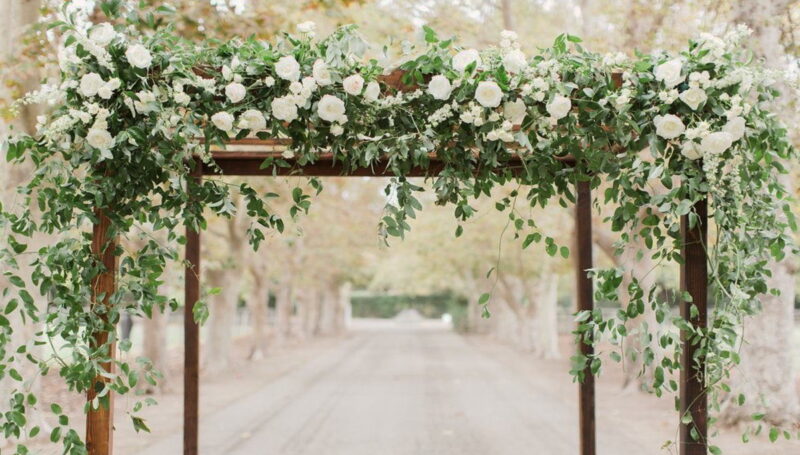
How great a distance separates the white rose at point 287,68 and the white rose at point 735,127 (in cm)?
198

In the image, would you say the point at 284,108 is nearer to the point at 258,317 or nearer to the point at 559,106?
the point at 559,106

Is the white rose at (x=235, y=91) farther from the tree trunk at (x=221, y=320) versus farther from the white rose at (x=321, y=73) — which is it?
the tree trunk at (x=221, y=320)

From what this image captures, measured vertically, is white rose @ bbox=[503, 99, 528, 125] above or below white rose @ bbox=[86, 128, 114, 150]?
above

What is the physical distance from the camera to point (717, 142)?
11.3 feet

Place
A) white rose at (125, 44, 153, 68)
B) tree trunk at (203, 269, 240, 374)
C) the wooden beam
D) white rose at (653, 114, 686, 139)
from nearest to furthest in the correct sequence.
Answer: white rose at (125, 44, 153, 68), white rose at (653, 114, 686, 139), the wooden beam, tree trunk at (203, 269, 240, 374)

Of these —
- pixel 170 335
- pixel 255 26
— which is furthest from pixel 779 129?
pixel 170 335

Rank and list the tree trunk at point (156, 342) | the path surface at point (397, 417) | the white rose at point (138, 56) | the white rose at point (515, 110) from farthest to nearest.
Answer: the tree trunk at point (156, 342)
the path surface at point (397, 417)
the white rose at point (515, 110)
the white rose at point (138, 56)

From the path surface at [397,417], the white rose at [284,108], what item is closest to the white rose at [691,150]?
the white rose at [284,108]

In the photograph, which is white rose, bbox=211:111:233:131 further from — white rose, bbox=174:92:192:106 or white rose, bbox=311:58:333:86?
white rose, bbox=311:58:333:86

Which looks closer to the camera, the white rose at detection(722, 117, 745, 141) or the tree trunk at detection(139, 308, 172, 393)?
the white rose at detection(722, 117, 745, 141)

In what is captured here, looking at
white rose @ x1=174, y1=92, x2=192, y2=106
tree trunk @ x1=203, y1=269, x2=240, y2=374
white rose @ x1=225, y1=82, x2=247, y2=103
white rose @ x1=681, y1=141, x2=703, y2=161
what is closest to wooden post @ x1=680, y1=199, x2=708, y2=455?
white rose @ x1=681, y1=141, x2=703, y2=161

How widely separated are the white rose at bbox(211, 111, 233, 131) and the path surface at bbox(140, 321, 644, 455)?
18.7ft

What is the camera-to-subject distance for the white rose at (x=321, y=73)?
141 inches

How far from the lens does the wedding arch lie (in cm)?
355
